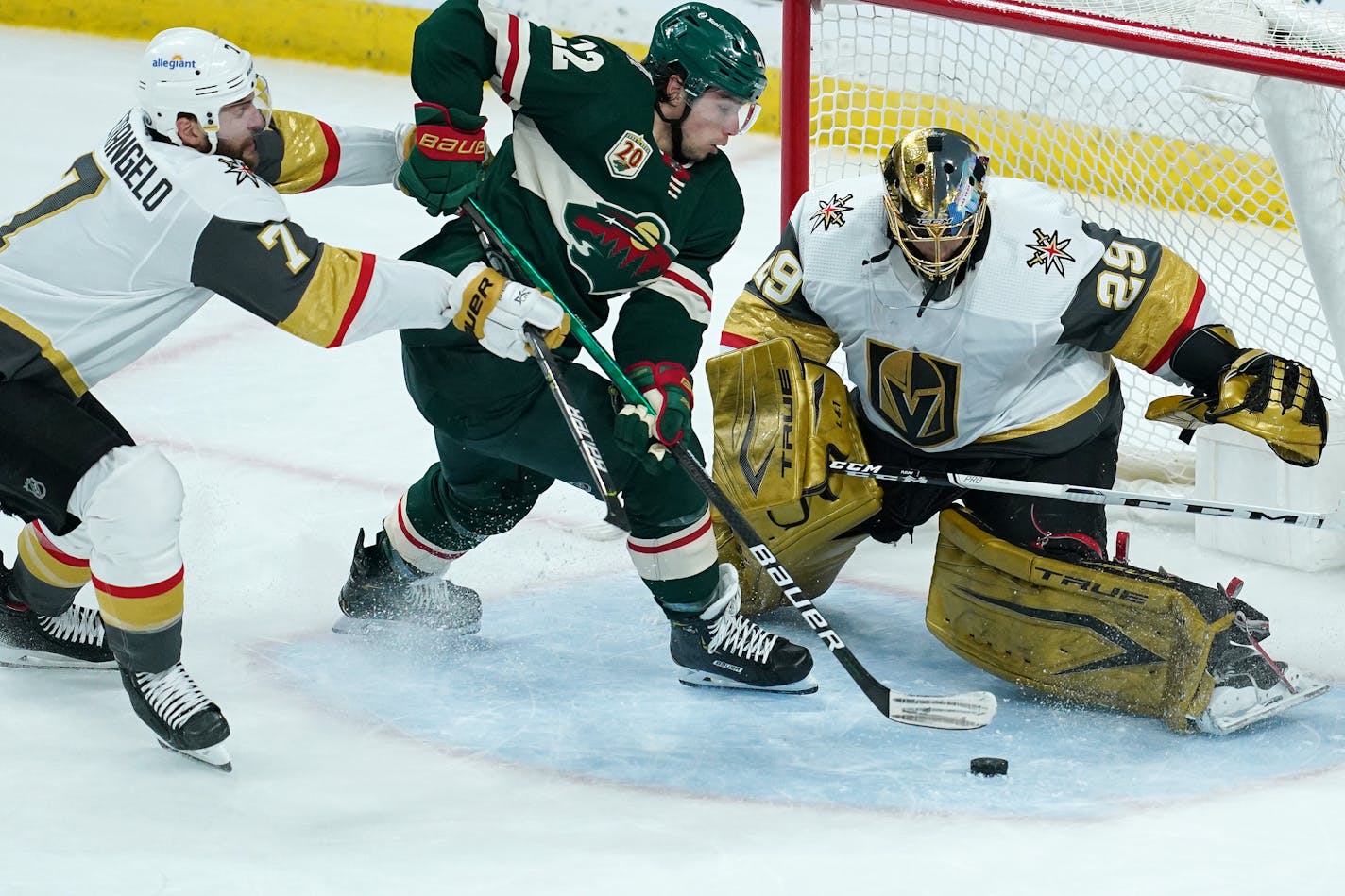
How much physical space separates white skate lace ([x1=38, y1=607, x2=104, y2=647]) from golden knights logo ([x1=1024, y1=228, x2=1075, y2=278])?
5.47 ft

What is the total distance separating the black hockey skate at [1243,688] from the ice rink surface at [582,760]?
3cm

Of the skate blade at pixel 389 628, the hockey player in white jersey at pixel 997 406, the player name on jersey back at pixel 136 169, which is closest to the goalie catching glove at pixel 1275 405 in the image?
the hockey player in white jersey at pixel 997 406

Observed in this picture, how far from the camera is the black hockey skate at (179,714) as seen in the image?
2.47 metres

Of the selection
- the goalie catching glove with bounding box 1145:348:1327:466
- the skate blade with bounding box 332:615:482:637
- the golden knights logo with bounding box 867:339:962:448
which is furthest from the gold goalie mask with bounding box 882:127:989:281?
the skate blade with bounding box 332:615:482:637

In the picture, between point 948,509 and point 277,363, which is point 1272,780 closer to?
point 948,509

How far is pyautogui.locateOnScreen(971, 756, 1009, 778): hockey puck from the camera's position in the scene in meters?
2.48

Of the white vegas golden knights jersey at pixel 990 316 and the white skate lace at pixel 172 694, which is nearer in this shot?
the white skate lace at pixel 172 694

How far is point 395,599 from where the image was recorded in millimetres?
3070

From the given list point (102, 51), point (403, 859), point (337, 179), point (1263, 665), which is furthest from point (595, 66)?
point (102, 51)

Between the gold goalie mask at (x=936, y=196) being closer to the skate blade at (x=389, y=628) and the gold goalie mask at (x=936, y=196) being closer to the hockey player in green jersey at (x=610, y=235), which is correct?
the hockey player in green jersey at (x=610, y=235)

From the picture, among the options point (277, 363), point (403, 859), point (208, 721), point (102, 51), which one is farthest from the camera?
point (102, 51)

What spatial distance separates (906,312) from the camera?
282 cm

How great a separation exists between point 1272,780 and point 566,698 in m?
1.11

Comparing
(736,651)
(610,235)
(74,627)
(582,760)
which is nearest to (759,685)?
(736,651)
